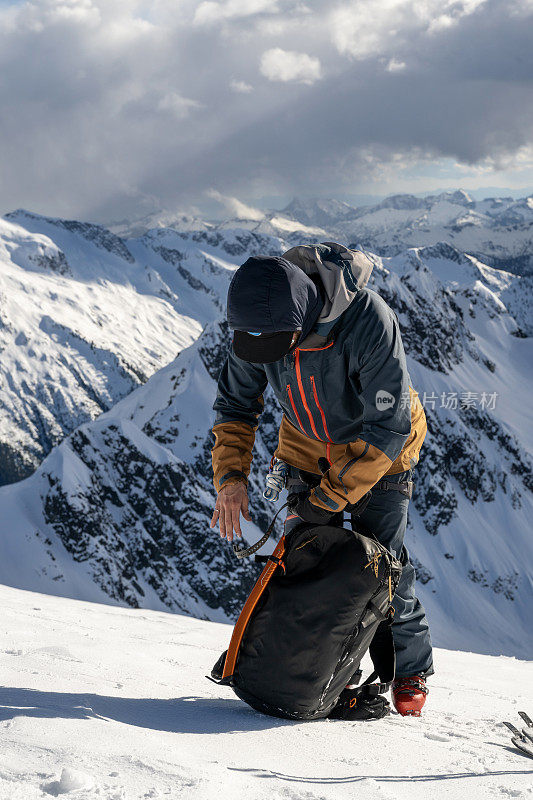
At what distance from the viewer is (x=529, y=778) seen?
9.29 ft

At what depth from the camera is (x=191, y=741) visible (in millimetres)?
2805

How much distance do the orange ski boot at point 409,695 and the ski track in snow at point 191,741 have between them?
0.09 metres

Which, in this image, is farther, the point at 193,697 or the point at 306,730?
the point at 193,697

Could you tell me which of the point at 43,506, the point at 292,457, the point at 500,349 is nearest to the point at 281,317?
the point at 292,457

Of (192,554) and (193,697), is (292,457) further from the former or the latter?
(192,554)

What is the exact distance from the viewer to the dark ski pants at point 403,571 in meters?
4.04

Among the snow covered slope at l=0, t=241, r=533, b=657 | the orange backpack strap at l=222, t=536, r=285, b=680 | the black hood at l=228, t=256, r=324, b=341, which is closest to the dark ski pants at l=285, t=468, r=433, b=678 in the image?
the orange backpack strap at l=222, t=536, r=285, b=680

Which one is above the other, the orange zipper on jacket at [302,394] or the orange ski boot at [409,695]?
the orange zipper on jacket at [302,394]

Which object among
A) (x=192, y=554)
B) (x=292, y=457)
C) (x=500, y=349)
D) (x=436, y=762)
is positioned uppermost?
(x=500, y=349)

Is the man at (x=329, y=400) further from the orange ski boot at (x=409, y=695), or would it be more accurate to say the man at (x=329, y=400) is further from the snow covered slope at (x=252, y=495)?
the snow covered slope at (x=252, y=495)

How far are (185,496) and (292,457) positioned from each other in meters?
80.2

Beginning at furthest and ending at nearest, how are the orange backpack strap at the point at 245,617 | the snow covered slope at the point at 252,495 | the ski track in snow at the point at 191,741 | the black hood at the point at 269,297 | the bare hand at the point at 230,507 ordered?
1. the snow covered slope at the point at 252,495
2. the bare hand at the point at 230,507
3. the orange backpack strap at the point at 245,617
4. the black hood at the point at 269,297
5. the ski track in snow at the point at 191,741

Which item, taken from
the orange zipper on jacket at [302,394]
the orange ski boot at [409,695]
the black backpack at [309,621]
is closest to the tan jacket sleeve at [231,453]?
the orange zipper on jacket at [302,394]

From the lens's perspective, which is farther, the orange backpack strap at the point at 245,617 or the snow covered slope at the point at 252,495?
the snow covered slope at the point at 252,495
